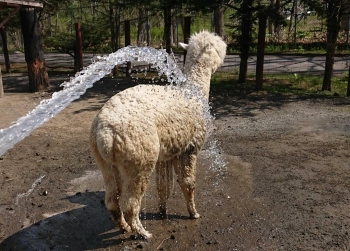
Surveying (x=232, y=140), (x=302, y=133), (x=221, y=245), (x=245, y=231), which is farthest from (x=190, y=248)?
(x=302, y=133)

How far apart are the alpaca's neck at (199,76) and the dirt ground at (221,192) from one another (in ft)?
4.58

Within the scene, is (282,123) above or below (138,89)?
below

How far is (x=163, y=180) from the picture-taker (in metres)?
4.62

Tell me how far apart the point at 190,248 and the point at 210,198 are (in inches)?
44.5

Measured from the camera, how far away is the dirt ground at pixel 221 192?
422 cm

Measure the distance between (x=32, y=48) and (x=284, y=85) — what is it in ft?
24.0

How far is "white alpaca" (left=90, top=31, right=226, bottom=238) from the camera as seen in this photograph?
3.59 metres

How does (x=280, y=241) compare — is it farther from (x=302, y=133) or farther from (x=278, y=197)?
(x=302, y=133)

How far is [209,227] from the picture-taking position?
14.6ft

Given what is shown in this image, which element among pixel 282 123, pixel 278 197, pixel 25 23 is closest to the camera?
pixel 278 197

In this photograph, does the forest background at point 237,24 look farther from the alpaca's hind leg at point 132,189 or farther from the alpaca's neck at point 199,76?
the alpaca's hind leg at point 132,189

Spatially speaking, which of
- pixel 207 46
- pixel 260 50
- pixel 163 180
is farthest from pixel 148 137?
pixel 260 50

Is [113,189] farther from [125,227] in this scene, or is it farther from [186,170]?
[186,170]

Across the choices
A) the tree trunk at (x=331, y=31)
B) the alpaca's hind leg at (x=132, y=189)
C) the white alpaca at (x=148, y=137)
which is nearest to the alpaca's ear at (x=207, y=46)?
the white alpaca at (x=148, y=137)
